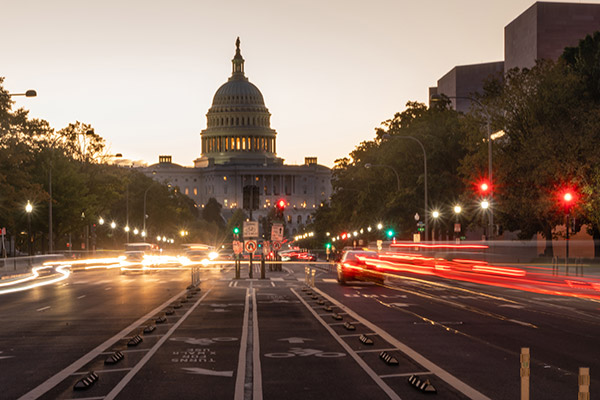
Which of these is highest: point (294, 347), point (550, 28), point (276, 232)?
point (550, 28)

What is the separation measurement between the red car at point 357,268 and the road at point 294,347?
889 cm


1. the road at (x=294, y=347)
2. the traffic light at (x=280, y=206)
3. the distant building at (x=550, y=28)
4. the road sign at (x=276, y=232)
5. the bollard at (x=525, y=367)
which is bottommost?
the road at (x=294, y=347)

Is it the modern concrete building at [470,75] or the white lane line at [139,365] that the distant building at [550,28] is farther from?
the white lane line at [139,365]

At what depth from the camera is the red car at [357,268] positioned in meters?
40.7

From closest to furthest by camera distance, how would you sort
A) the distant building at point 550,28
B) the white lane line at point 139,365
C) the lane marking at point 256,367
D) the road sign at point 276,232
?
1. the lane marking at point 256,367
2. the white lane line at point 139,365
3. the road sign at point 276,232
4. the distant building at point 550,28

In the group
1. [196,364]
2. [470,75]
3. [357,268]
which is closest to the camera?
[196,364]

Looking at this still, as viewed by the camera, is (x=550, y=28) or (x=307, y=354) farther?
(x=550, y=28)

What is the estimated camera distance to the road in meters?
12.5

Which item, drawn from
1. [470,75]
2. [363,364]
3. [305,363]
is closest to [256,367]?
[305,363]

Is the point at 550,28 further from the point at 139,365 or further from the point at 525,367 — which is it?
the point at 525,367

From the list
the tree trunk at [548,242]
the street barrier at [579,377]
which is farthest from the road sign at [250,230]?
the street barrier at [579,377]

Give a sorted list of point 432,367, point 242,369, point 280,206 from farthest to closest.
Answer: point 280,206, point 432,367, point 242,369

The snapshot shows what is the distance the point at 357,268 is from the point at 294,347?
23.7 meters

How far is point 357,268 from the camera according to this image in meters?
40.8
